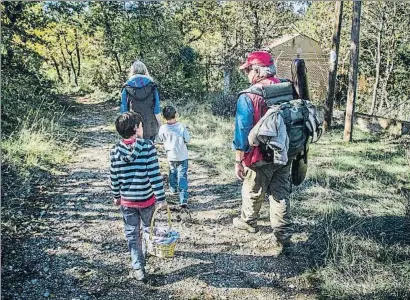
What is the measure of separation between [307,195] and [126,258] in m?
2.78

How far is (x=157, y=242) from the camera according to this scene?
12.3 ft

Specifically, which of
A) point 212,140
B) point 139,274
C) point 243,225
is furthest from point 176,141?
point 212,140

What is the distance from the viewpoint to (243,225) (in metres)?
4.67

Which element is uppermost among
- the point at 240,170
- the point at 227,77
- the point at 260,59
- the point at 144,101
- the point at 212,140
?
the point at 260,59

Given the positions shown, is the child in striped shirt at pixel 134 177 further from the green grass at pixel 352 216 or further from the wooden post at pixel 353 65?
the wooden post at pixel 353 65

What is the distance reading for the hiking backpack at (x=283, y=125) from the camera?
12.1 feet

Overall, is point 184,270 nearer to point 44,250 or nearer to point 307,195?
point 44,250

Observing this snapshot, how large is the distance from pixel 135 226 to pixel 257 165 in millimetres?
1327

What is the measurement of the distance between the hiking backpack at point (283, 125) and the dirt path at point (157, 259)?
1.10 metres

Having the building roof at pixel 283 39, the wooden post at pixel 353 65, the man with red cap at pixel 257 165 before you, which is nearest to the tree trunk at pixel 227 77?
the building roof at pixel 283 39

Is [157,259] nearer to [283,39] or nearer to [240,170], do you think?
[240,170]

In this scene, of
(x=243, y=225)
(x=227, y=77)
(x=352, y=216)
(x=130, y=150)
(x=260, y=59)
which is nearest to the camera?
(x=130, y=150)

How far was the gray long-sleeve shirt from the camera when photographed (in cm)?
502

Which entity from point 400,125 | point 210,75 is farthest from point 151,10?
point 400,125
